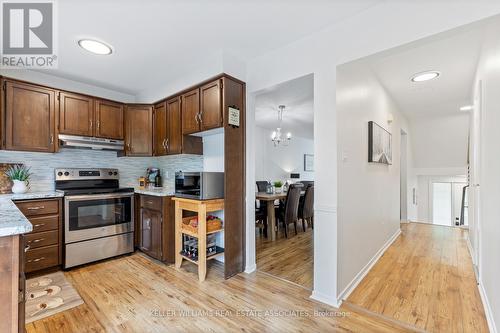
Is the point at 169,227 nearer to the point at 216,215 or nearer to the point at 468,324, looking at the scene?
the point at 216,215

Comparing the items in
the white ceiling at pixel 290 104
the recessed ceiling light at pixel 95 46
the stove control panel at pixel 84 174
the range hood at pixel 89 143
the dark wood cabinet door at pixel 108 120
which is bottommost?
the stove control panel at pixel 84 174

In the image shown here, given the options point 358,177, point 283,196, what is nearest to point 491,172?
point 358,177

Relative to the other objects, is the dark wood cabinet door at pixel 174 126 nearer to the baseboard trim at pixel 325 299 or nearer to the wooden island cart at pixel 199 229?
the wooden island cart at pixel 199 229

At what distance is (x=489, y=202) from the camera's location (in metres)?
1.75

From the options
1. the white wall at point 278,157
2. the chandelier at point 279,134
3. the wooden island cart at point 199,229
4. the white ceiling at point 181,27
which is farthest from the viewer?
the white wall at point 278,157

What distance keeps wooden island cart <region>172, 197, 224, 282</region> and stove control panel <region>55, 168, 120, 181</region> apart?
1.33 meters

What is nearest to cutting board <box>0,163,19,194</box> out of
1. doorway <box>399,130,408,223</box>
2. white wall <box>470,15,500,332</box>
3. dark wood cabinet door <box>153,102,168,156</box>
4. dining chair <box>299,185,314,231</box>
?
dark wood cabinet door <box>153,102,168,156</box>

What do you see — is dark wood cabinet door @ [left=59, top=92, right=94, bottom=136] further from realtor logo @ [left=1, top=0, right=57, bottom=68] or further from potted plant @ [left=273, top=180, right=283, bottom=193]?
potted plant @ [left=273, top=180, right=283, bottom=193]

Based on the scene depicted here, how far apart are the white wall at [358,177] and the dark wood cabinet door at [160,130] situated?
2.32 metres

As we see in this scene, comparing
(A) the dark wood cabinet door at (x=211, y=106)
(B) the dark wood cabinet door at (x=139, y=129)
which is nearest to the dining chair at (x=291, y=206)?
(A) the dark wood cabinet door at (x=211, y=106)

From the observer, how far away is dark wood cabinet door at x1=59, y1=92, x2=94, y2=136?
2.89 meters

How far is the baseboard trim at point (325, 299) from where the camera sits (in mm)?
1954

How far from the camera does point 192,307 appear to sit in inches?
77.2

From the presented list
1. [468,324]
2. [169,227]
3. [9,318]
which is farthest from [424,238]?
[9,318]
